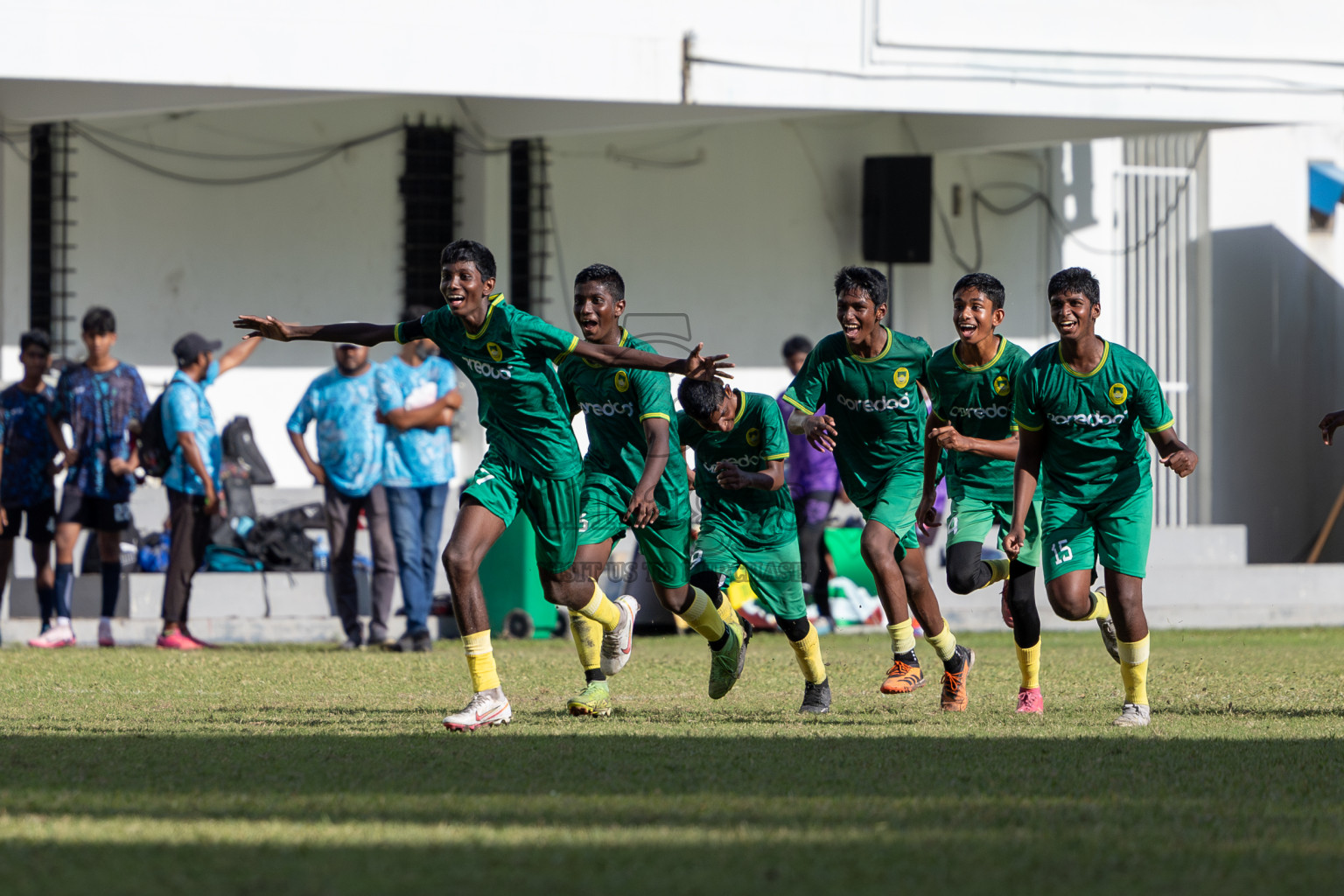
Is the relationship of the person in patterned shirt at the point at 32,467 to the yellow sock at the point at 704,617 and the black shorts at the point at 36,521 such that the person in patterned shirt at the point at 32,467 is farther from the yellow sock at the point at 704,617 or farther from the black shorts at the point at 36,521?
the yellow sock at the point at 704,617

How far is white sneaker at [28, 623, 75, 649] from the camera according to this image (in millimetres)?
12531

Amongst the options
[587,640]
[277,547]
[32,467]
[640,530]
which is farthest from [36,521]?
[640,530]

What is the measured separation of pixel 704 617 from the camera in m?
8.52

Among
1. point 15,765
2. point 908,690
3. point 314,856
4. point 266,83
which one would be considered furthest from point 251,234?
point 314,856

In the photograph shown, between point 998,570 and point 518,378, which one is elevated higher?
point 518,378

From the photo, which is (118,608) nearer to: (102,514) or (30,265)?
(102,514)

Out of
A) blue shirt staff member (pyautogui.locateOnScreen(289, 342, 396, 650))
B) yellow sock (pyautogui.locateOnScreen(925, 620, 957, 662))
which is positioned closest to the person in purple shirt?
blue shirt staff member (pyautogui.locateOnScreen(289, 342, 396, 650))

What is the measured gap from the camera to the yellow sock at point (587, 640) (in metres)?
8.47

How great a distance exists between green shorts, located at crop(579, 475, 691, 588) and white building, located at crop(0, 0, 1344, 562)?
302 inches

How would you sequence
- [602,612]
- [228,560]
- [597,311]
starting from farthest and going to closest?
1. [228,560]
2. [602,612]
3. [597,311]

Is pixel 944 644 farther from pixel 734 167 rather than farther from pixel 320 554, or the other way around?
pixel 734 167

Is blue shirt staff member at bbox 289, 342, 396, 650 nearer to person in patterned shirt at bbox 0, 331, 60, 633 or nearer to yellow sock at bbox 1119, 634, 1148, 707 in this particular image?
person in patterned shirt at bbox 0, 331, 60, 633

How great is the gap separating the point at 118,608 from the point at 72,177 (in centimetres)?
464

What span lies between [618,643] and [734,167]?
1115 cm
